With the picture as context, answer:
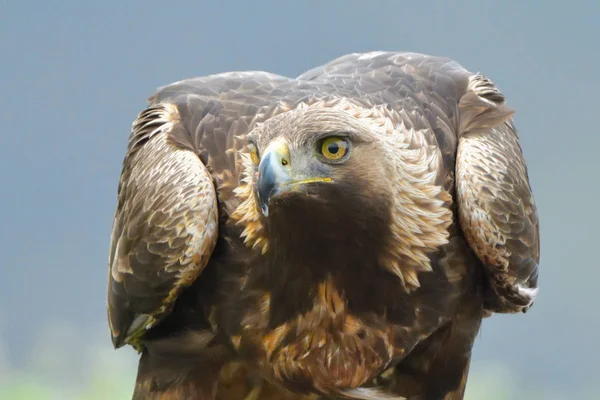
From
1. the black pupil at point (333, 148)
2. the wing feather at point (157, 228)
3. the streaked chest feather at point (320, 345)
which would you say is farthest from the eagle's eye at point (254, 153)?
the streaked chest feather at point (320, 345)

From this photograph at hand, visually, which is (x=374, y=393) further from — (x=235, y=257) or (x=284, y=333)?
(x=235, y=257)

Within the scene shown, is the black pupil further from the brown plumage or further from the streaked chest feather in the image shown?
the streaked chest feather

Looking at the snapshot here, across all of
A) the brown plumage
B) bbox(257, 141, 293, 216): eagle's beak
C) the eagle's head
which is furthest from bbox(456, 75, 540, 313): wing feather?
bbox(257, 141, 293, 216): eagle's beak

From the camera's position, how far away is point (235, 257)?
19.0 feet

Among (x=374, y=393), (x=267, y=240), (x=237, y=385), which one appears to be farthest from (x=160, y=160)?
(x=374, y=393)

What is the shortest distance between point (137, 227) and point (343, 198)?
1.41 m

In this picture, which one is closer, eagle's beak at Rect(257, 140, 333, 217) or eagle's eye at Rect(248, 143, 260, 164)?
eagle's beak at Rect(257, 140, 333, 217)

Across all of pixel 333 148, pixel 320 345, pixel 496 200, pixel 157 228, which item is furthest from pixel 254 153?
pixel 496 200

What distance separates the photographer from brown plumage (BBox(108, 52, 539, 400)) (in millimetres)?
5340

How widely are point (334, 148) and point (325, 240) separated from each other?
0.52m

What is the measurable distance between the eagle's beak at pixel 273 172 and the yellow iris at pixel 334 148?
227mm

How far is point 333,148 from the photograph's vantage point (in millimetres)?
5008

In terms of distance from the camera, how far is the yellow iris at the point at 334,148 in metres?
4.99

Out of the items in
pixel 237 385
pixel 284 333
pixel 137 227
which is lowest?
pixel 237 385
